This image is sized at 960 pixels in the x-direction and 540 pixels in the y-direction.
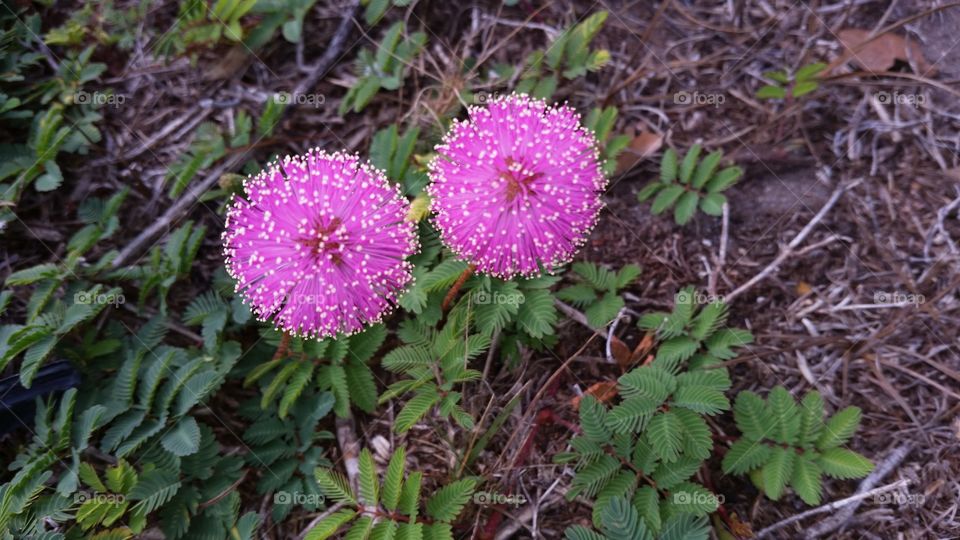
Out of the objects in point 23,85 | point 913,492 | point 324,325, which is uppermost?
point 23,85

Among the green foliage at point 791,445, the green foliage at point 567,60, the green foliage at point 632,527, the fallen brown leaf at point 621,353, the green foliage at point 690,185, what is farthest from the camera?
the green foliage at point 567,60

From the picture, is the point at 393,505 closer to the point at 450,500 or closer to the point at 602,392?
the point at 450,500

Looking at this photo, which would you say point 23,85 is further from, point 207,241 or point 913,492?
point 913,492

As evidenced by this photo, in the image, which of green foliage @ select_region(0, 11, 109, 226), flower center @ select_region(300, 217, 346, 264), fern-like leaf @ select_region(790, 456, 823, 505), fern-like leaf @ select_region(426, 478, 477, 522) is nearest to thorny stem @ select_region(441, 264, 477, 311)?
flower center @ select_region(300, 217, 346, 264)

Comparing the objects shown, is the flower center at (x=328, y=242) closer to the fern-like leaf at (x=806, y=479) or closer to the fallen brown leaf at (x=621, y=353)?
the fallen brown leaf at (x=621, y=353)

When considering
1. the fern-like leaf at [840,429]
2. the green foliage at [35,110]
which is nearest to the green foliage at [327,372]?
the green foliage at [35,110]

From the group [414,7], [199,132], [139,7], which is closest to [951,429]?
[414,7]
